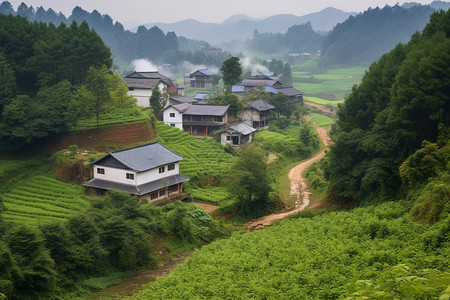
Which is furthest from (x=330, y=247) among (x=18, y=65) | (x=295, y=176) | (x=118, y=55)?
(x=118, y=55)

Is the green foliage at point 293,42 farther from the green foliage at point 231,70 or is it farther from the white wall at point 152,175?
the white wall at point 152,175

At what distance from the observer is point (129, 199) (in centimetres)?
2609

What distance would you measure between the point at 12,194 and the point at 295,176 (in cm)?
2531

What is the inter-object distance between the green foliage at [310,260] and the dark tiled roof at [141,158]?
9.69 m

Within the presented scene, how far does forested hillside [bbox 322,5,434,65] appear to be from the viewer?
136000mm

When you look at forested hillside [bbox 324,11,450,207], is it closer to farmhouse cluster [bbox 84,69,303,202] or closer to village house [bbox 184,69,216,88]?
farmhouse cluster [bbox 84,69,303,202]

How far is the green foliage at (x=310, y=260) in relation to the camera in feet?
50.2

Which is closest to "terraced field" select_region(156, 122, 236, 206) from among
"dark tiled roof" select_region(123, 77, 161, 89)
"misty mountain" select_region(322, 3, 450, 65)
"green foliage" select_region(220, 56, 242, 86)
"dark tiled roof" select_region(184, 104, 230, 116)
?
"dark tiled roof" select_region(184, 104, 230, 116)

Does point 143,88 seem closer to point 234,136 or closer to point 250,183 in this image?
point 234,136

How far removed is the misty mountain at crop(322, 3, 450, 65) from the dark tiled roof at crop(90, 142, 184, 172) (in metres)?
110

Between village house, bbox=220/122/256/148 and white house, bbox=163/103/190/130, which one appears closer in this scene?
village house, bbox=220/122/256/148

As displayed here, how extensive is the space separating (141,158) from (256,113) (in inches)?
1118

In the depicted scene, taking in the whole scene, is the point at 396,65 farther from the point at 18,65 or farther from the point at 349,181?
the point at 18,65

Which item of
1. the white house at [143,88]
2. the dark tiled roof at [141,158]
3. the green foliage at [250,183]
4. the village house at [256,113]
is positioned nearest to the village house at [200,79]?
the village house at [256,113]
